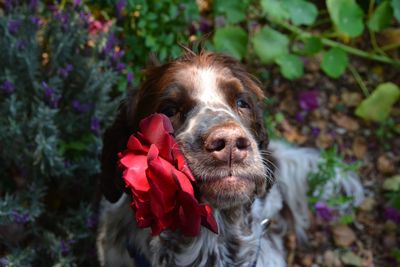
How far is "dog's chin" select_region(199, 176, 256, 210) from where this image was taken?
228 cm

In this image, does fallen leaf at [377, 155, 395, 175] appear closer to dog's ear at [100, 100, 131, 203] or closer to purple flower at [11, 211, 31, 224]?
dog's ear at [100, 100, 131, 203]

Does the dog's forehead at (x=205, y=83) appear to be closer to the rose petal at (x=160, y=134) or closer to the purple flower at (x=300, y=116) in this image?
the rose petal at (x=160, y=134)

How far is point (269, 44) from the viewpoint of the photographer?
4.27 m

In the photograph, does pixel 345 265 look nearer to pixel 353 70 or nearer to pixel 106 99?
pixel 353 70

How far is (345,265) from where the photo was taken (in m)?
3.86

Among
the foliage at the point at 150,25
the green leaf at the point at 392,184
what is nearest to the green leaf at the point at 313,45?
the foliage at the point at 150,25

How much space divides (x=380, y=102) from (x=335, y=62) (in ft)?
1.38

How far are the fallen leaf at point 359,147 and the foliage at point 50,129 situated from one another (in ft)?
5.87

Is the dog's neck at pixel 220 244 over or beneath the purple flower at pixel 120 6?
beneath

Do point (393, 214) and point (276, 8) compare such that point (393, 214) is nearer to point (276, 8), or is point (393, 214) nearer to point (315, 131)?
point (315, 131)

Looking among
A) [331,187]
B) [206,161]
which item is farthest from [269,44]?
[206,161]

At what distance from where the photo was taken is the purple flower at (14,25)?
340cm

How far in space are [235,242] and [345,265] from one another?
52.3 inches

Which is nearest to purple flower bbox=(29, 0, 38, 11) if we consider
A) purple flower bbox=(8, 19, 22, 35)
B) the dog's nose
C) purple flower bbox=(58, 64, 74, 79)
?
purple flower bbox=(8, 19, 22, 35)
